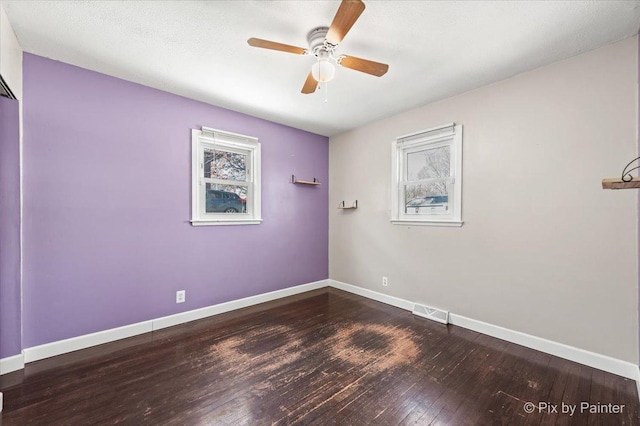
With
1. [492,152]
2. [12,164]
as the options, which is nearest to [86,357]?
[12,164]

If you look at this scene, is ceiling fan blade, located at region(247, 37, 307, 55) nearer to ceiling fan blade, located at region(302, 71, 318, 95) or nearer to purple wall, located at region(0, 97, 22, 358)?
ceiling fan blade, located at region(302, 71, 318, 95)

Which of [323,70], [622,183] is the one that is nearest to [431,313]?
[622,183]

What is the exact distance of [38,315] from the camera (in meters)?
2.32

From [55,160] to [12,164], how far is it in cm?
28

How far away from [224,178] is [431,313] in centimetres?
303

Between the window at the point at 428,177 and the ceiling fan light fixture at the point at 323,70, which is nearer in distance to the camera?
the ceiling fan light fixture at the point at 323,70

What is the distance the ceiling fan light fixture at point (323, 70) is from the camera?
2.01 meters

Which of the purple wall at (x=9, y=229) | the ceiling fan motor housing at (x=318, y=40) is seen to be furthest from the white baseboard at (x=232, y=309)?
the ceiling fan motor housing at (x=318, y=40)

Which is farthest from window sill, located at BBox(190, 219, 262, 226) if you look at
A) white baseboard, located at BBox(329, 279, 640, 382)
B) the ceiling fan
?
white baseboard, located at BBox(329, 279, 640, 382)

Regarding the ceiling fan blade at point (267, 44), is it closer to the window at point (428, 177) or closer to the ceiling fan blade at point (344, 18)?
the ceiling fan blade at point (344, 18)

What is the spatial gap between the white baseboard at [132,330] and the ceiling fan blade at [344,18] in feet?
10.2

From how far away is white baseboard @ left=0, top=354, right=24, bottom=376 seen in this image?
82.3 inches

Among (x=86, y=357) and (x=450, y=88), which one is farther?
(x=450, y=88)

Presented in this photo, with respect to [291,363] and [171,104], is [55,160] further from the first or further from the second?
[291,363]
